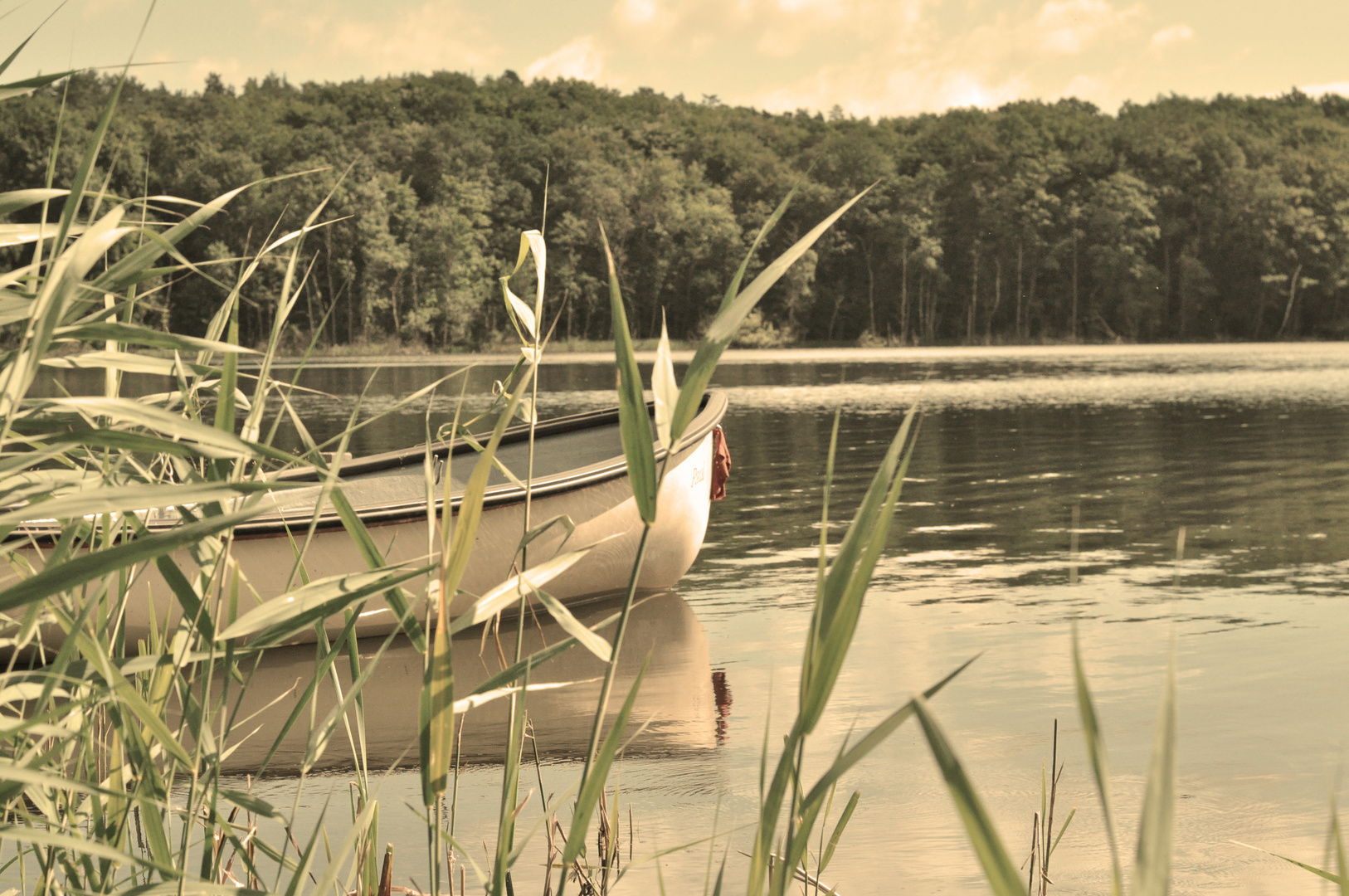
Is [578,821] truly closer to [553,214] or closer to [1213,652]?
[1213,652]

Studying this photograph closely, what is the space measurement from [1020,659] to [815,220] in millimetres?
70913

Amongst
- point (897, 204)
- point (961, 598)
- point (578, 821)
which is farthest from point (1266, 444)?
point (897, 204)

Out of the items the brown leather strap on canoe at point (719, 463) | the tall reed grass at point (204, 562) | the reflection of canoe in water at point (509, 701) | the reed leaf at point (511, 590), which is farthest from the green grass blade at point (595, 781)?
the brown leather strap on canoe at point (719, 463)

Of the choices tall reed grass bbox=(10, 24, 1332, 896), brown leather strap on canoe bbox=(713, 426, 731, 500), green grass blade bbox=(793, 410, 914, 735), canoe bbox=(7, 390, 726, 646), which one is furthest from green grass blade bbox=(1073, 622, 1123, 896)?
brown leather strap on canoe bbox=(713, 426, 731, 500)

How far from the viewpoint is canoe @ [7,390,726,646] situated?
6.32m

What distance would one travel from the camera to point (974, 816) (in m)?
0.83

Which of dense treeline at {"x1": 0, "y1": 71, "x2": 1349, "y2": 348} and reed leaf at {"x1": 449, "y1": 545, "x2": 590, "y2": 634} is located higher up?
dense treeline at {"x1": 0, "y1": 71, "x2": 1349, "y2": 348}

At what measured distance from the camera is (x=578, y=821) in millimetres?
1422

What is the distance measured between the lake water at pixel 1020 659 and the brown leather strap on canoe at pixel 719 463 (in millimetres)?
662

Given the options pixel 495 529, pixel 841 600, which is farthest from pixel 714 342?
pixel 495 529

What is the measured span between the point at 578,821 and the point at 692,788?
3.15 m

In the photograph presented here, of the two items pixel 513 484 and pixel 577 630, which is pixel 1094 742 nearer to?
pixel 577 630

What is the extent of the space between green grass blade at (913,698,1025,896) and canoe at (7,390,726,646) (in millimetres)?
4388

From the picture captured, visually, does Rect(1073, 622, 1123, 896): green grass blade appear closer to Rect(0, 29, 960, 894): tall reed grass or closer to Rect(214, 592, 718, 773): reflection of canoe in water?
Rect(0, 29, 960, 894): tall reed grass
